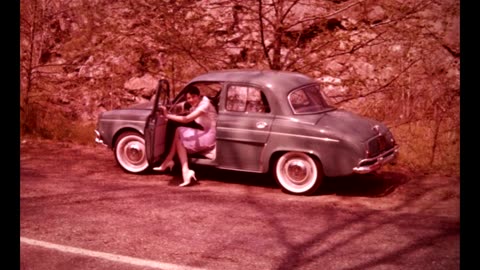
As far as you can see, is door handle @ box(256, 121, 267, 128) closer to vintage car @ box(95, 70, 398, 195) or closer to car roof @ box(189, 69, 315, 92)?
vintage car @ box(95, 70, 398, 195)

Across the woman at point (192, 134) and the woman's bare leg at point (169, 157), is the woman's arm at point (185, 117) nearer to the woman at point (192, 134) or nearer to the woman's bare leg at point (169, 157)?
the woman at point (192, 134)

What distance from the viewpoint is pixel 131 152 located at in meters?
8.73

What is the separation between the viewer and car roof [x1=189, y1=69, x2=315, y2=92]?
25.7ft

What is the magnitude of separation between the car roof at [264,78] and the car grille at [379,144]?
4.76 ft

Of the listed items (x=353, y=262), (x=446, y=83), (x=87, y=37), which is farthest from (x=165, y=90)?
(x=446, y=83)

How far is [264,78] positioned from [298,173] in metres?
1.56

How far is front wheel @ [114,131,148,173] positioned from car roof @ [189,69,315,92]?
4.76 ft

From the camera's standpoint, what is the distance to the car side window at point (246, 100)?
25.7 feet

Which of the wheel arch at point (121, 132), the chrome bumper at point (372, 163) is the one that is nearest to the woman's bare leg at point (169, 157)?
the wheel arch at point (121, 132)

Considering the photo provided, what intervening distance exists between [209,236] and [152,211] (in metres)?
1.20

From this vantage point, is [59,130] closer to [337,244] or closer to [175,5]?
[175,5]

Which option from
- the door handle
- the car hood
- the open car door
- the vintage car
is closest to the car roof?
the vintage car

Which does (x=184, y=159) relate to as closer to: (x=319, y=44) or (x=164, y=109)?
(x=164, y=109)

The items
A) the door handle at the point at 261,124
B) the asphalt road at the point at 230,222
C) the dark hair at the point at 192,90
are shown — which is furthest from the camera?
the dark hair at the point at 192,90
